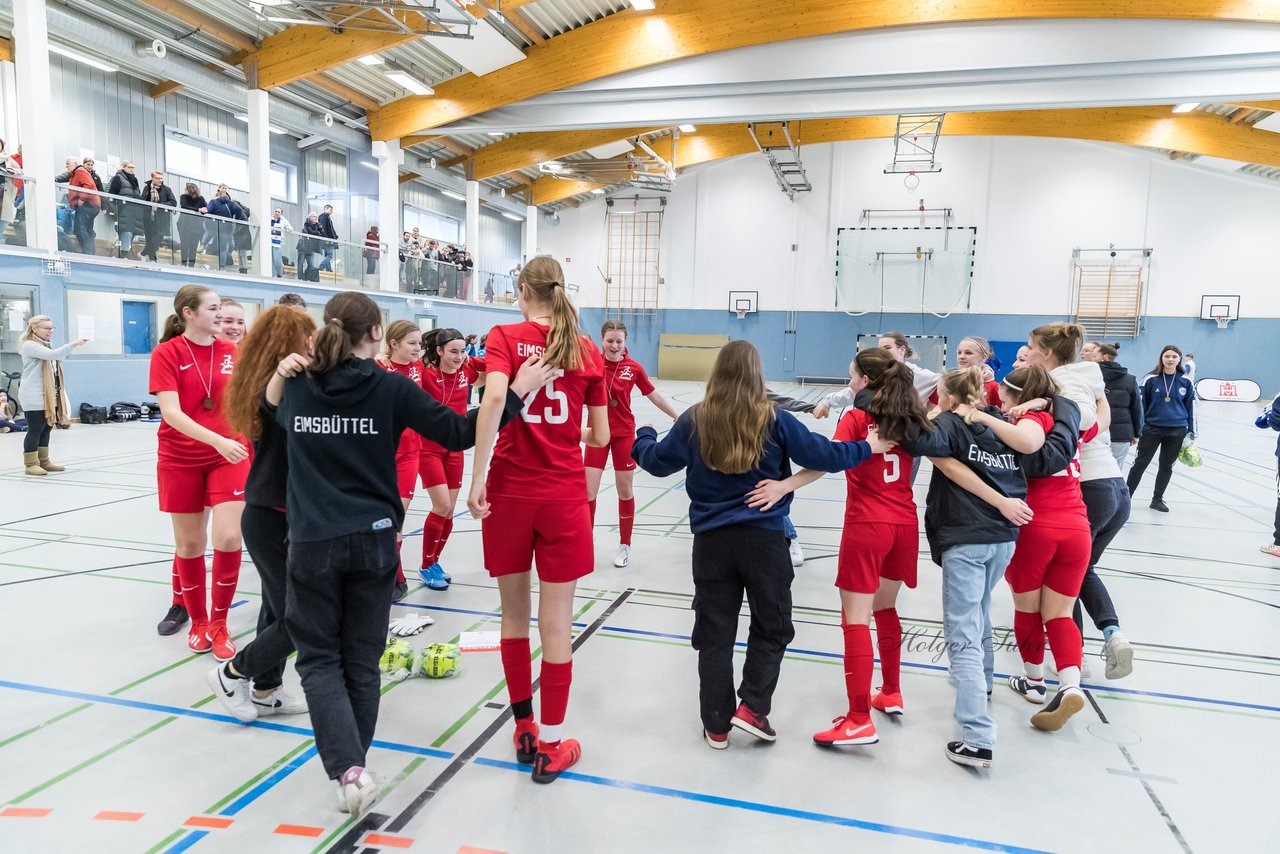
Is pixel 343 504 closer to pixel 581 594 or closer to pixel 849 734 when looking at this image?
pixel 849 734

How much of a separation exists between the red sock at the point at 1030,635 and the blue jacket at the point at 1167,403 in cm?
597

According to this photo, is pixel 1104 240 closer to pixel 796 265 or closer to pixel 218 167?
pixel 796 265

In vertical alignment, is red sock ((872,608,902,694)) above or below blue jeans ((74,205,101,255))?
below

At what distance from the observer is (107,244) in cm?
1332

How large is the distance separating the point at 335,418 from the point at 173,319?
2.18 metres

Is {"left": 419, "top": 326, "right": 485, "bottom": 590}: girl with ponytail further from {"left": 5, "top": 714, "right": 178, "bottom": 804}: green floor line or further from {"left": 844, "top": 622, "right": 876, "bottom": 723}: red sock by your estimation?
{"left": 844, "top": 622, "right": 876, "bottom": 723}: red sock

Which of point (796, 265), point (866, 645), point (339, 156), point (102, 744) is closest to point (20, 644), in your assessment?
point (102, 744)

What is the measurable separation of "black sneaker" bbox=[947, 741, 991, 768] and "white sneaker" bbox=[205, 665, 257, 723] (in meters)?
2.91

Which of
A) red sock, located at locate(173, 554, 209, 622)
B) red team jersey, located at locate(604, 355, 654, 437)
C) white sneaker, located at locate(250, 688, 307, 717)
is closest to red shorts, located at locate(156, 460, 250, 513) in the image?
red sock, located at locate(173, 554, 209, 622)

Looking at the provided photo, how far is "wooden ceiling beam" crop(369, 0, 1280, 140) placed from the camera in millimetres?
13727

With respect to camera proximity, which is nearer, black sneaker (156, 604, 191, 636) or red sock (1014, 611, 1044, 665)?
red sock (1014, 611, 1044, 665)

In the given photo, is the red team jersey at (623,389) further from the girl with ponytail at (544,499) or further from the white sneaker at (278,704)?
the white sneaker at (278,704)

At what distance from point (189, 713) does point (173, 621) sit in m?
1.12

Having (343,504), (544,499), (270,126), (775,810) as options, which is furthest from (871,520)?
(270,126)
